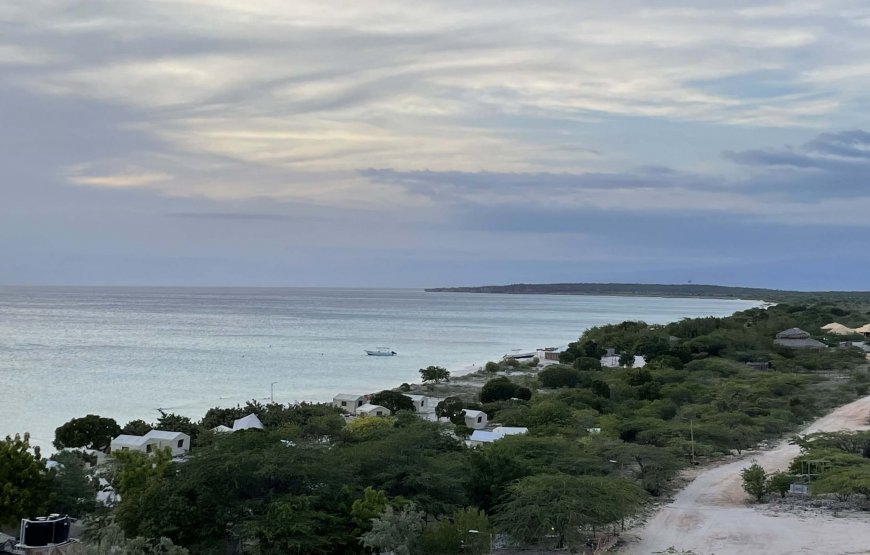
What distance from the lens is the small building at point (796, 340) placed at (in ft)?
255

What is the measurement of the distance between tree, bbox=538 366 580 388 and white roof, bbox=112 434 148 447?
34164 mm

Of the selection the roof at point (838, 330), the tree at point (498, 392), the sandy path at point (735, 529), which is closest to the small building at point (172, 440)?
the sandy path at point (735, 529)

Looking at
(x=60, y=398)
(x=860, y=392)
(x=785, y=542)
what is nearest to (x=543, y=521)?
(x=785, y=542)

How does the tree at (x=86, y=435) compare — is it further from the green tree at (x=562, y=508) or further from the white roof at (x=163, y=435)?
the green tree at (x=562, y=508)

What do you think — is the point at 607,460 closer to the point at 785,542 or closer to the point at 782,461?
the point at 785,542

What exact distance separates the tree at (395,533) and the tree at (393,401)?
24668mm

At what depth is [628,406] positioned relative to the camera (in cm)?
4453

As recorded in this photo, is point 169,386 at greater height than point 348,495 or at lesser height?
lesser

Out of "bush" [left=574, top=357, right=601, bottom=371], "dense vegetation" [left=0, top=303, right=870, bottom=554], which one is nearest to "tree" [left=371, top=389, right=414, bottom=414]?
"dense vegetation" [left=0, top=303, right=870, bottom=554]

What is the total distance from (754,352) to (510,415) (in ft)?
136

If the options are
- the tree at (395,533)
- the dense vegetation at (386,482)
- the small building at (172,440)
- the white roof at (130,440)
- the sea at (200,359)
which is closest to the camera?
the tree at (395,533)

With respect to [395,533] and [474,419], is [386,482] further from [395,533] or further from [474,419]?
[474,419]

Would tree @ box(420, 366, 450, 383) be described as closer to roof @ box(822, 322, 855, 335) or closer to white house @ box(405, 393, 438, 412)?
white house @ box(405, 393, 438, 412)

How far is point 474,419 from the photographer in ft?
134
